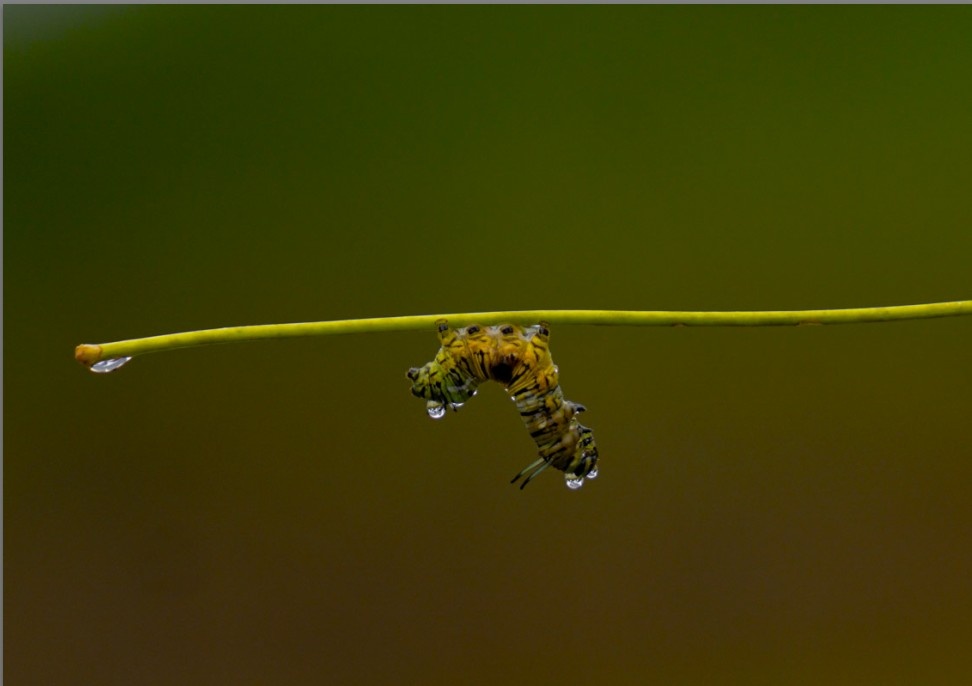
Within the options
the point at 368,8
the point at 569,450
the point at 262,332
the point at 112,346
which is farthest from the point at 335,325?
the point at 368,8

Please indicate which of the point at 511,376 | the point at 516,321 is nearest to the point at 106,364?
the point at 516,321

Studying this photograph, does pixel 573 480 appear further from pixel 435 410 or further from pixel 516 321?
pixel 516 321

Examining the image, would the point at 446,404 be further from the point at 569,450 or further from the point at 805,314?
the point at 805,314

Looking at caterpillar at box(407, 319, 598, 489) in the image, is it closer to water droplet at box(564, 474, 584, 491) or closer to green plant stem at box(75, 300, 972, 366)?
water droplet at box(564, 474, 584, 491)

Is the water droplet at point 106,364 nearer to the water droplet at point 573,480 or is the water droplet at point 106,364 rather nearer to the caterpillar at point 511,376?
the caterpillar at point 511,376

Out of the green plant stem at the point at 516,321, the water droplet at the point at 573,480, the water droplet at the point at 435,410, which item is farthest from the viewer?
the water droplet at the point at 573,480

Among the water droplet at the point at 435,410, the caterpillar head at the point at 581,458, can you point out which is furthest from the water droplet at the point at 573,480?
the water droplet at the point at 435,410
